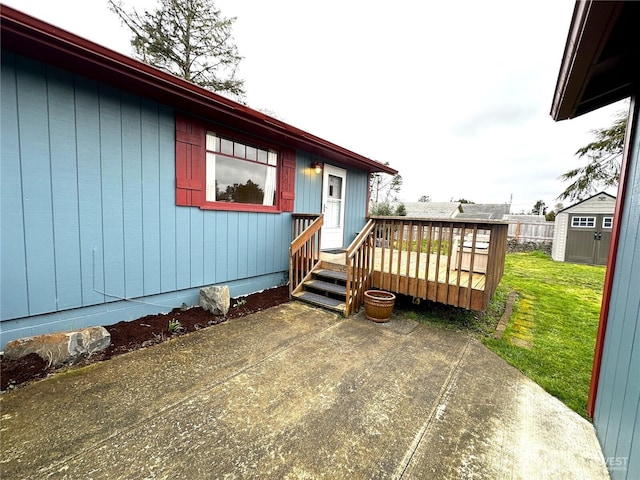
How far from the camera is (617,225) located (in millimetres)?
1862

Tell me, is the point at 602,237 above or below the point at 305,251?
above

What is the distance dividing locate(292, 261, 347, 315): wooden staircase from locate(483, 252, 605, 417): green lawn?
2.02 m

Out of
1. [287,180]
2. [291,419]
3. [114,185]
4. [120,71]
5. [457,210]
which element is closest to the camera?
[291,419]

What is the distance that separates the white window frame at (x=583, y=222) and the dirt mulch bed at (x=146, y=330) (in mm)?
11786

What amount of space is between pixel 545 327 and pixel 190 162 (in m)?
5.62

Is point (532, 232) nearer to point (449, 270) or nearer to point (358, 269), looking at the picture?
point (449, 270)

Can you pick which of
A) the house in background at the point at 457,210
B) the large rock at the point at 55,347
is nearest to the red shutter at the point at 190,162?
the large rock at the point at 55,347

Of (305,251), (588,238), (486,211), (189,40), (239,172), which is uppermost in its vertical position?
(189,40)

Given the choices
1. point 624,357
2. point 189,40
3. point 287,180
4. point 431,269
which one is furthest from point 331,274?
point 189,40

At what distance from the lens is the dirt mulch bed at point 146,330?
212 cm

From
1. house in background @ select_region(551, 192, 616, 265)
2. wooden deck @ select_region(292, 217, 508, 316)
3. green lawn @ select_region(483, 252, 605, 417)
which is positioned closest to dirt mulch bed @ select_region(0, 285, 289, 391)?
wooden deck @ select_region(292, 217, 508, 316)

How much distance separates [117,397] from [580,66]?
3.80 metres

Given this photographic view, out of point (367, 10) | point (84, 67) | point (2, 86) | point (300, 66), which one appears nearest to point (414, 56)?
point (367, 10)

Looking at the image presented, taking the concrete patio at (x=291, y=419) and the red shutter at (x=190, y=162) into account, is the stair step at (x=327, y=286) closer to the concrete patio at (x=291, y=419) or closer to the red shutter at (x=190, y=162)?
the concrete patio at (x=291, y=419)
